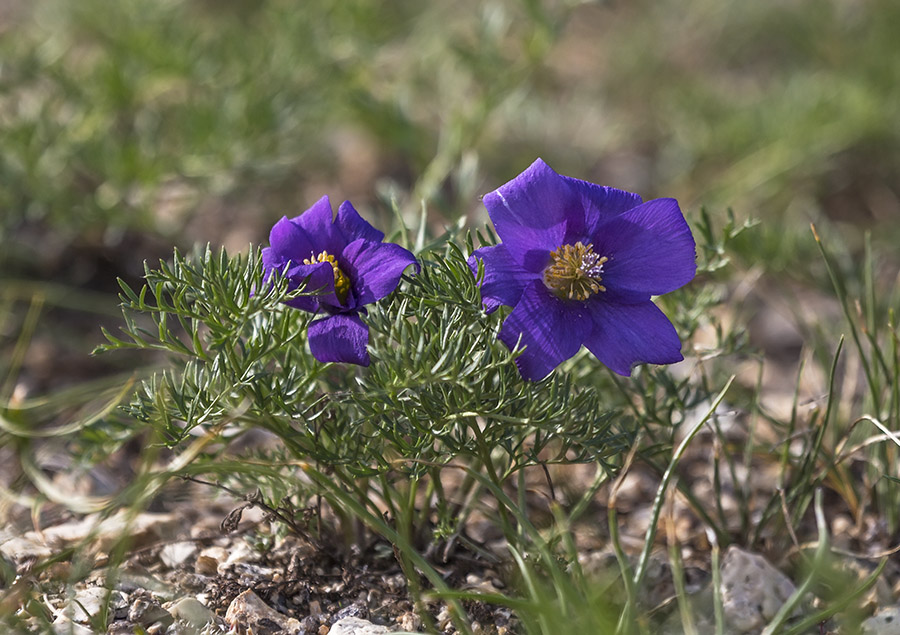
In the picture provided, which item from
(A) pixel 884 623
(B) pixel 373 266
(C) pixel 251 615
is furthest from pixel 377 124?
(A) pixel 884 623

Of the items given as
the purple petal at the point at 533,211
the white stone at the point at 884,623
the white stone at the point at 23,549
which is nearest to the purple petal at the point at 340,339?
the purple petal at the point at 533,211

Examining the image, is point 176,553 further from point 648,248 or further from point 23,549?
point 648,248

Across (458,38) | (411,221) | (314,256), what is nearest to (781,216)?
(458,38)

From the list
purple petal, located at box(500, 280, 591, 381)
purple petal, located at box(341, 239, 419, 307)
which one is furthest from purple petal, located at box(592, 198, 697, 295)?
purple petal, located at box(341, 239, 419, 307)

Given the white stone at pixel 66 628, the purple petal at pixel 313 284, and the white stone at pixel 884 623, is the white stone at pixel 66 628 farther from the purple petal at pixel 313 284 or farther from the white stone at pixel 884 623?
the white stone at pixel 884 623

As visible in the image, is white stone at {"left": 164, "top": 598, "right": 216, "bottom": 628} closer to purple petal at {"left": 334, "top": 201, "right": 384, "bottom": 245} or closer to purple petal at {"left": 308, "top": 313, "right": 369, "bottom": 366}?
purple petal at {"left": 308, "top": 313, "right": 369, "bottom": 366}

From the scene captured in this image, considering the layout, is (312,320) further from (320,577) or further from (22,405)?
(22,405)
